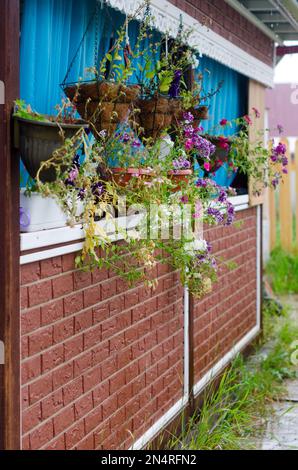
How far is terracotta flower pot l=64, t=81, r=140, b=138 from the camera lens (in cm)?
376

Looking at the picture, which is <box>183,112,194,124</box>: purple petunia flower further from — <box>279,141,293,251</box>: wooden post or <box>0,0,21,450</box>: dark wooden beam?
<box>279,141,293,251</box>: wooden post

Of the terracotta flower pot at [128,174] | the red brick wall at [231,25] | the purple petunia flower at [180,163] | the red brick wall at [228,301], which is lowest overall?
the red brick wall at [228,301]

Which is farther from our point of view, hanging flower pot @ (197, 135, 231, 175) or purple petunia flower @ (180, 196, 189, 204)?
hanging flower pot @ (197, 135, 231, 175)

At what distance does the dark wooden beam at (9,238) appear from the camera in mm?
3080

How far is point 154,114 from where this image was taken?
172 inches

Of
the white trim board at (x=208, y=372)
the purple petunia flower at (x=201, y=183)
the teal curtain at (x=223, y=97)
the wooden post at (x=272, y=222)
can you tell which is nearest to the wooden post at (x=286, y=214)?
the wooden post at (x=272, y=222)

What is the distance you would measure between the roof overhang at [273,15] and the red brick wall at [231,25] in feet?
0.19

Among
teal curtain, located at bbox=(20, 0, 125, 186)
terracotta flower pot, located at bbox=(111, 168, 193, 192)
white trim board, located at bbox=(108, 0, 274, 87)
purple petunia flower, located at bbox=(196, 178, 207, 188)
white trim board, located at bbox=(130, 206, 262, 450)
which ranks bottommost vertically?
white trim board, located at bbox=(130, 206, 262, 450)

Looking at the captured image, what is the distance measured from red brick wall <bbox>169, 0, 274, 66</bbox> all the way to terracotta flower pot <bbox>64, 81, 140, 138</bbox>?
1117 mm

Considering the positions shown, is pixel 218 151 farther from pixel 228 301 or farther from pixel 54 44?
pixel 54 44

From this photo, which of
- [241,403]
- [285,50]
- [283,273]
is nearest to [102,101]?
[241,403]

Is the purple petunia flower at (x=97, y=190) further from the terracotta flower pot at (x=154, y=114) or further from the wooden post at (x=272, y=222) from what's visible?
the wooden post at (x=272, y=222)

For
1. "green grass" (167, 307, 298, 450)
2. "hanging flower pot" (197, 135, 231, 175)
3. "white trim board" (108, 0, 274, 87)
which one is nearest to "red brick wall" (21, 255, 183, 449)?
"green grass" (167, 307, 298, 450)
